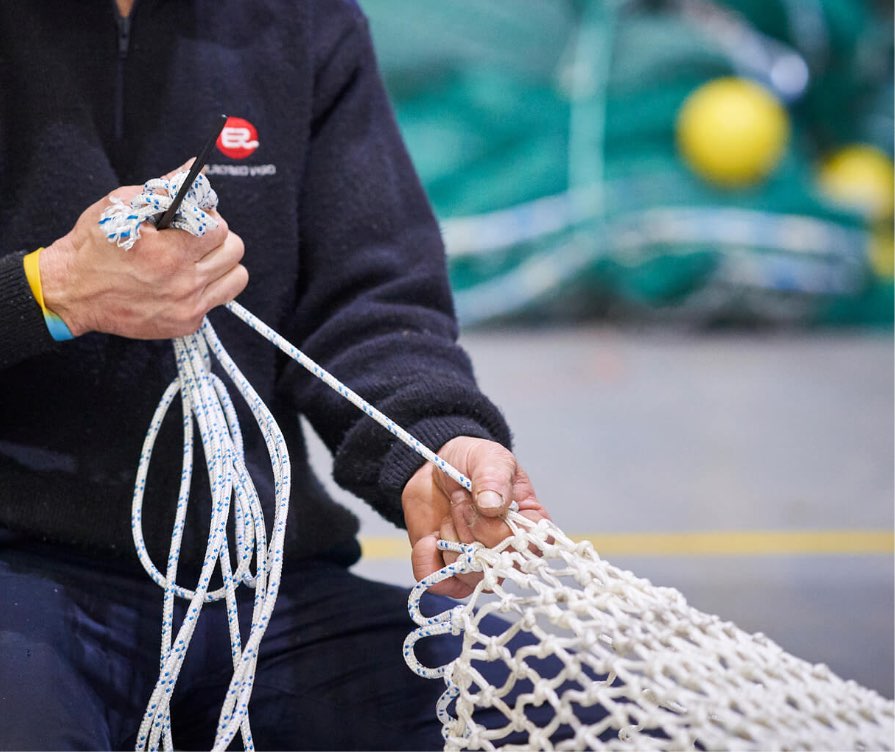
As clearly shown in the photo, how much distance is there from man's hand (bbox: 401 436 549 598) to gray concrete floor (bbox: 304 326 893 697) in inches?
27.1

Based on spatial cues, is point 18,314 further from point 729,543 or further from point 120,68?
point 729,543

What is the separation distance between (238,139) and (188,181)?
10.0 inches

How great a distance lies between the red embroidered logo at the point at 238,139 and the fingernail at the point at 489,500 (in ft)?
1.35

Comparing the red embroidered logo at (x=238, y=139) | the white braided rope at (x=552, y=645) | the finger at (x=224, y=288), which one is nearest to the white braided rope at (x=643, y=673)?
the white braided rope at (x=552, y=645)

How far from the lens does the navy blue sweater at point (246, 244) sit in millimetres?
932

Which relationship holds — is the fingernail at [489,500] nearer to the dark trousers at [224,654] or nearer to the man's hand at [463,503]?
the man's hand at [463,503]

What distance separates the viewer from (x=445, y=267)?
1098 millimetres

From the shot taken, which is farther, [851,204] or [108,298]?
[851,204]

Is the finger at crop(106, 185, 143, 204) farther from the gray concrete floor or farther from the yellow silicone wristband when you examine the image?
the gray concrete floor

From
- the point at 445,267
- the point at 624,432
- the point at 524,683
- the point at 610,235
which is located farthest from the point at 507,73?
the point at 524,683

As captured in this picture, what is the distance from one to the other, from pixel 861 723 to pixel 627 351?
3.13m

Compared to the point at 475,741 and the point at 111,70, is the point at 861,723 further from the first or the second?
the point at 111,70

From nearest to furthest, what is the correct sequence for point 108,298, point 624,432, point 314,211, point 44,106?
point 108,298 → point 44,106 → point 314,211 → point 624,432

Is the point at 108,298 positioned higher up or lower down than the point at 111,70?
lower down
